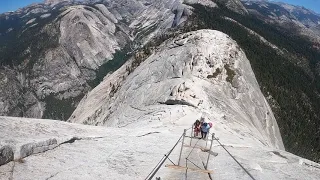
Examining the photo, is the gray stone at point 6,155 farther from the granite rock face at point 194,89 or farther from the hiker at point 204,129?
the granite rock face at point 194,89

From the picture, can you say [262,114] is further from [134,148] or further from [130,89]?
[134,148]

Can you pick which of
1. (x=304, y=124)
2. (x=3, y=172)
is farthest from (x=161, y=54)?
(x=304, y=124)

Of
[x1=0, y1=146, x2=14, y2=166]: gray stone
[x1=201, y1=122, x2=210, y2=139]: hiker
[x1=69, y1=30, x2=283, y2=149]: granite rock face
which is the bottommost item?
[x1=0, y1=146, x2=14, y2=166]: gray stone

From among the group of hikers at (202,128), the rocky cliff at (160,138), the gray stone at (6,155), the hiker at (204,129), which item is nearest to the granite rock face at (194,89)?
the rocky cliff at (160,138)

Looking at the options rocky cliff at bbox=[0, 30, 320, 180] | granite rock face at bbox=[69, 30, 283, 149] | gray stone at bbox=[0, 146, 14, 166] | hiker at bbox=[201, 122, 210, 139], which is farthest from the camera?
granite rock face at bbox=[69, 30, 283, 149]

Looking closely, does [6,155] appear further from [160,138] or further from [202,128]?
[202,128]

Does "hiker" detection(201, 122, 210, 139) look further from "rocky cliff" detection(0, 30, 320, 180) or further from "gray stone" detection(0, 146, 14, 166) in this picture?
"gray stone" detection(0, 146, 14, 166)

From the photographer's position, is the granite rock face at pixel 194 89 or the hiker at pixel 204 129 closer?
the hiker at pixel 204 129

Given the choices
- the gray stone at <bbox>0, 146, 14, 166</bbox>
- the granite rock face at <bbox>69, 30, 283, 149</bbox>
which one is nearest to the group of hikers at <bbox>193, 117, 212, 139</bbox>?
the granite rock face at <bbox>69, 30, 283, 149</bbox>

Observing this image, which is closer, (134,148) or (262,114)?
(134,148)

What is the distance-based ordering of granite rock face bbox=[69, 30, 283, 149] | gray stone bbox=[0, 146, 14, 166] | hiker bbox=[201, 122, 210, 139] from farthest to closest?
granite rock face bbox=[69, 30, 283, 149] → hiker bbox=[201, 122, 210, 139] → gray stone bbox=[0, 146, 14, 166]

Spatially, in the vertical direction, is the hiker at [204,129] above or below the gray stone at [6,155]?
above
